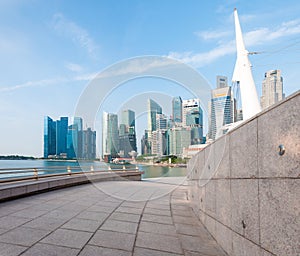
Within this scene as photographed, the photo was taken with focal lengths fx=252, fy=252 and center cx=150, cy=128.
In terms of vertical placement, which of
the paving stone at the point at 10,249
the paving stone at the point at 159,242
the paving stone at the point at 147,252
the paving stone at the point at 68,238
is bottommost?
the paving stone at the point at 159,242

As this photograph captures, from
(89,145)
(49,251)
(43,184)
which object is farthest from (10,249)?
(43,184)

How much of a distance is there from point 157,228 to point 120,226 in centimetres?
85

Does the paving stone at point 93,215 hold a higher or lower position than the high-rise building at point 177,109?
lower

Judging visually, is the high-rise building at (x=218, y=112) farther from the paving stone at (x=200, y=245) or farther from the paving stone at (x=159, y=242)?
the paving stone at (x=159, y=242)

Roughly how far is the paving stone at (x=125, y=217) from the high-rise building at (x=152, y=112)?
235 centimetres

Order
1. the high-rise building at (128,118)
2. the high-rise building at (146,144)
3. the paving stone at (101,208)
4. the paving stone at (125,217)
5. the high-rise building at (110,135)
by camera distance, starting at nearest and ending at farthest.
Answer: the paving stone at (125,217) → the high-rise building at (146,144) → the paving stone at (101,208) → the high-rise building at (128,118) → the high-rise building at (110,135)

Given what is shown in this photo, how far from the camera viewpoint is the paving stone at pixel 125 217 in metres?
6.37

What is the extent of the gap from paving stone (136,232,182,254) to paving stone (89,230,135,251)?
183 millimetres

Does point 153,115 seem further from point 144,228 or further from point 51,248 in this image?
point 51,248

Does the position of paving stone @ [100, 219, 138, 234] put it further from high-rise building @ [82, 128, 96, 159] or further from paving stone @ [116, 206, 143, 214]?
high-rise building @ [82, 128, 96, 159]

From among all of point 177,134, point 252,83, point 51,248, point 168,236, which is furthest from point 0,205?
point 252,83

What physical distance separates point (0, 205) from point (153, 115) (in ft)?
15.5

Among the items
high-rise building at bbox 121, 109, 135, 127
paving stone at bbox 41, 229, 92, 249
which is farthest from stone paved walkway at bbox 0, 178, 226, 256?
high-rise building at bbox 121, 109, 135, 127

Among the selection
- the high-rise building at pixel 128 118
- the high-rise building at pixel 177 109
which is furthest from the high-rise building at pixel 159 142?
the high-rise building at pixel 128 118
